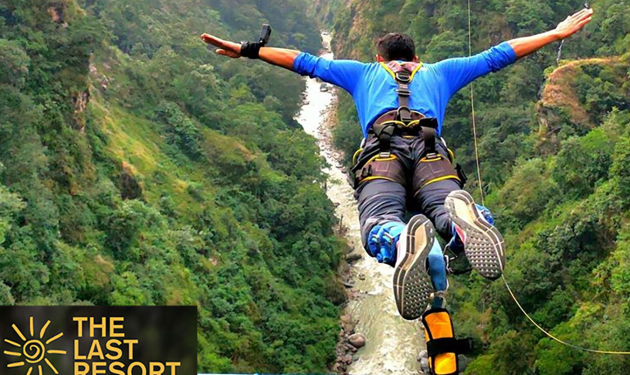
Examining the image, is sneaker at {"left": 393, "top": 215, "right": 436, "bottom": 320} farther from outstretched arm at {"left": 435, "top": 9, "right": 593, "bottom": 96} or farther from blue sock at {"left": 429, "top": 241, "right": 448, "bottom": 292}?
outstretched arm at {"left": 435, "top": 9, "right": 593, "bottom": 96}

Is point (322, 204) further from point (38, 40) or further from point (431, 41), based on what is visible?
point (38, 40)

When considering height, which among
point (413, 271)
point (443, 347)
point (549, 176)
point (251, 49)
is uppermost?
point (549, 176)

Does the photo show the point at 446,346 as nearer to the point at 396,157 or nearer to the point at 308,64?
the point at 396,157

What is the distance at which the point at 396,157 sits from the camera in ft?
12.5

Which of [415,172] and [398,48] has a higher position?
[398,48]

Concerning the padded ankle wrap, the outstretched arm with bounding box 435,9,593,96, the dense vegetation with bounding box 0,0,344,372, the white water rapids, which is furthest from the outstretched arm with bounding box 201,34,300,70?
the white water rapids

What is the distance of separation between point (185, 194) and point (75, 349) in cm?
2035

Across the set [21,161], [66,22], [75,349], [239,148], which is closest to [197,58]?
[239,148]

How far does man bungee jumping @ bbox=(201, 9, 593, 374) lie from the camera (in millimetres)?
3113

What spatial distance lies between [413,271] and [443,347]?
0.33 meters

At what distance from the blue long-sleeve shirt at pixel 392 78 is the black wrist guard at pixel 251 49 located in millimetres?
212

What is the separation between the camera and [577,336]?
1560 cm

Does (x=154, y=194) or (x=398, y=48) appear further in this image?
(x=154, y=194)

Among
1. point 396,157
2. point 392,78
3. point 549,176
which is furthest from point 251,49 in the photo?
point 549,176
